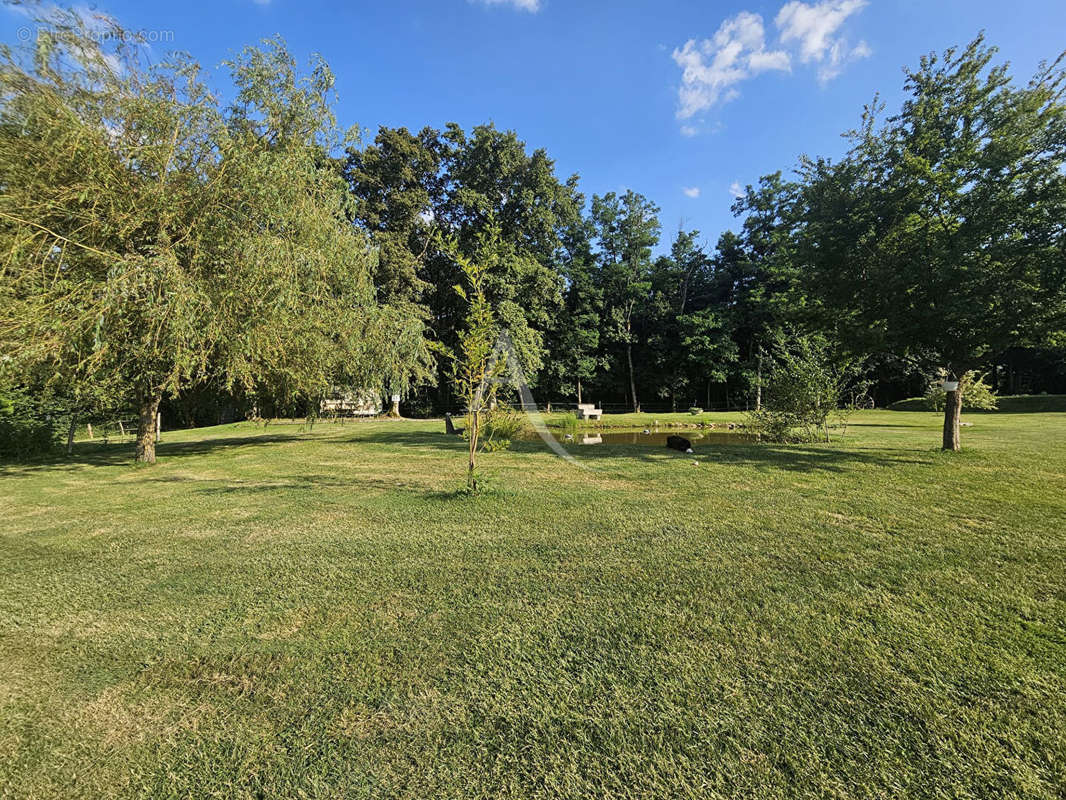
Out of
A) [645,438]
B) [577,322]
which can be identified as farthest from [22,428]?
[577,322]

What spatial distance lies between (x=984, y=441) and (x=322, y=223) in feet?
54.8

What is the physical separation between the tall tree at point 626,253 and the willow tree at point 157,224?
93.7 feet

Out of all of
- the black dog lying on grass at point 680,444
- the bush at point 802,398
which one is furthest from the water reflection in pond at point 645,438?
the black dog lying on grass at point 680,444

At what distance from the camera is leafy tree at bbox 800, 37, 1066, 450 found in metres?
7.43

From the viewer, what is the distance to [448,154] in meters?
28.7

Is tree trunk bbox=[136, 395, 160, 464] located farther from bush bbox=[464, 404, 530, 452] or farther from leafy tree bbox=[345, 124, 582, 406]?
leafy tree bbox=[345, 124, 582, 406]

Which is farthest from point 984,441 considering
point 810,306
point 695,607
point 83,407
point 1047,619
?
point 83,407

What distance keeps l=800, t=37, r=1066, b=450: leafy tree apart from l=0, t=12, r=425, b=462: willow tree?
1070cm

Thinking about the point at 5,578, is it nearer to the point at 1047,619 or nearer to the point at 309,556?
the point at 309,556

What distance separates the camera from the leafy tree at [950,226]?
24.4 feet

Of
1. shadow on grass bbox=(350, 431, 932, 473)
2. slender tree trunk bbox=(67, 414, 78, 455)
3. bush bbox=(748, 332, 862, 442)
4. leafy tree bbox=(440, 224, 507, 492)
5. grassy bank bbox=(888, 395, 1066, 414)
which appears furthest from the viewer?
grassy bank bbox=(888, 395, 1066, 414)

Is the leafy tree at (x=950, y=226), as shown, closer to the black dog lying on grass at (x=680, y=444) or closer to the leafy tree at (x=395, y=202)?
the black dog lying on grass at (x=680, y=444)

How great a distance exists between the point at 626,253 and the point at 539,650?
37.6 m

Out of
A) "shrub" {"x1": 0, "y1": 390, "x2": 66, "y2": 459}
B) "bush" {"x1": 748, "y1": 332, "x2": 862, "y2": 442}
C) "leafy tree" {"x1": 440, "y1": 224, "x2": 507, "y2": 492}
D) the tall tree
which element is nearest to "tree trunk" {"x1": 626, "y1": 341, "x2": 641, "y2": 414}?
the tall tree
